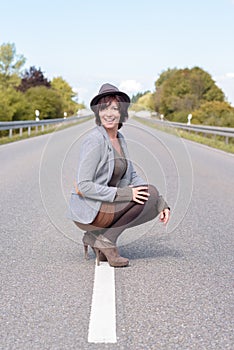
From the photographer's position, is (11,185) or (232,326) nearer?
(232,326)

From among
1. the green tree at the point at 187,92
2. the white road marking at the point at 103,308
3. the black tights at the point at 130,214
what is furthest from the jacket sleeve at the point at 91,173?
the green tree at the point at 187,92

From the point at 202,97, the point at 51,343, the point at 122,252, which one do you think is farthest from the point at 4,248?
the point at 202,97

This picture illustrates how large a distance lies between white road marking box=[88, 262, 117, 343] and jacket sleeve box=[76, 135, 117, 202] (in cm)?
62

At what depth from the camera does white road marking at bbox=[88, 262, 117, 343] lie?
3783 mm

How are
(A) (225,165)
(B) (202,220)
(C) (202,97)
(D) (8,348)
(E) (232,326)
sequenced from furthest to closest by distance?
1. (C) (202,97)
2. (A) (225,165)
3. (B) (202,220)
4. (E) (232,326)
5. (D) (8,348)

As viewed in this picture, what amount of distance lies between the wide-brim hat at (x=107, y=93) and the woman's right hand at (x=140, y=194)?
72 centimetres

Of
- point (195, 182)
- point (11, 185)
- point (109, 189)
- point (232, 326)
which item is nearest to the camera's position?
point (232, 326)

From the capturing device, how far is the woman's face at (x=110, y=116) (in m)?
5.30

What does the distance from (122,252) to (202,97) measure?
307 ft

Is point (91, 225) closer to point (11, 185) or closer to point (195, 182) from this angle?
point (11, 185)

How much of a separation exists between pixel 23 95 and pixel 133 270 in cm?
5401

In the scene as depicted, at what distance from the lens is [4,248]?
612cm

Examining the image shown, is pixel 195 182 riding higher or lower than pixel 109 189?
lower

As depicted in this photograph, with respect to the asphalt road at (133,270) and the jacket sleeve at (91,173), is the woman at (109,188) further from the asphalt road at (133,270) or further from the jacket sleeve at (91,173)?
the asphalt road at (133,270)
